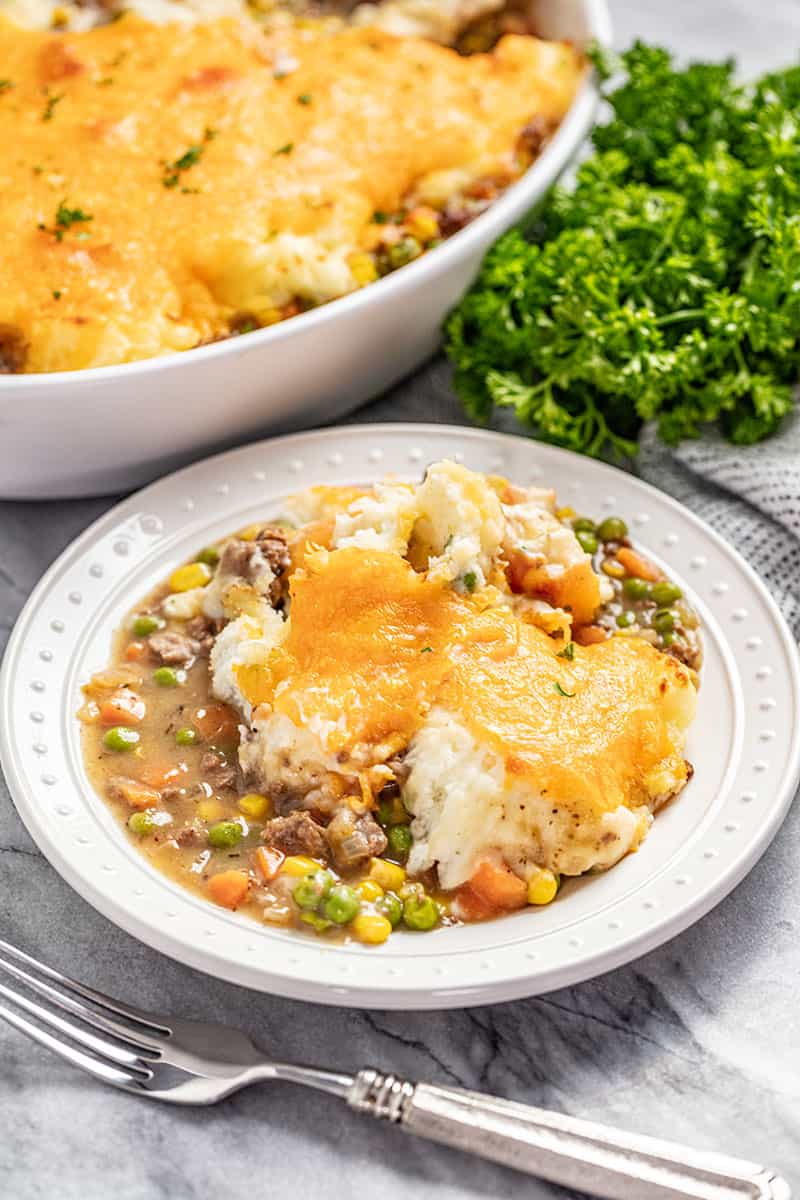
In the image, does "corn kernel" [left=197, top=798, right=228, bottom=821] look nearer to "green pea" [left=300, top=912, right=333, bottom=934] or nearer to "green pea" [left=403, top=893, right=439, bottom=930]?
"green pea" [left=300, top=912, right=333, bottom=934]

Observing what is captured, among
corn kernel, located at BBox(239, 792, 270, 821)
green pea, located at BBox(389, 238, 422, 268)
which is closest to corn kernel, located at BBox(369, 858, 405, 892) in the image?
corn kernel, located at BBox(239, 792, 270, 821)

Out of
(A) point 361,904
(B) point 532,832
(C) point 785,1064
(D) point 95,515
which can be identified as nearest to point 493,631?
(B) point 532,832

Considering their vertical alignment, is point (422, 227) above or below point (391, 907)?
above

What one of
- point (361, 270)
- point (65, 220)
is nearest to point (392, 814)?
point (361, 270)

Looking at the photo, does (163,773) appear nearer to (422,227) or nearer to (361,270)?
(361,270)

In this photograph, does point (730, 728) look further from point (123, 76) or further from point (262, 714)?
point (123, 76)
